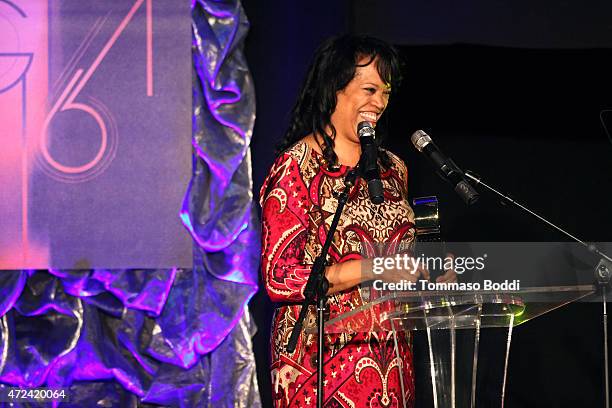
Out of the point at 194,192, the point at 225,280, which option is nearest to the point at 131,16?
the point at 194,192

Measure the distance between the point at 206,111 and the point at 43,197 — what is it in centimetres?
77

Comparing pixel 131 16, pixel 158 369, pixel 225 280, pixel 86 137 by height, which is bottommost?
pixel 158 369

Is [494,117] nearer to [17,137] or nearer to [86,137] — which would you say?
[86,137]

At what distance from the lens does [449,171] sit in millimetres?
1914

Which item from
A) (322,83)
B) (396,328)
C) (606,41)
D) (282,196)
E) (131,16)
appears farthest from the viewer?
(131,16)

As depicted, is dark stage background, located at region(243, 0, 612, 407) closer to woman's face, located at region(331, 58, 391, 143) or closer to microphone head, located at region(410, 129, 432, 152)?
woman's face, located at region(331, 58, 391, 143)

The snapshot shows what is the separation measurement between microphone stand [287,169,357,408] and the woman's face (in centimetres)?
44

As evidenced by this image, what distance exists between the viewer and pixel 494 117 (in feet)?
11.3

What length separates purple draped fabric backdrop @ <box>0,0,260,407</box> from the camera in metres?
3.48

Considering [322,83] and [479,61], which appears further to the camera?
[479,61]

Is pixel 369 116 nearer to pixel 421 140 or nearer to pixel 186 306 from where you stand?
pixel 421 140

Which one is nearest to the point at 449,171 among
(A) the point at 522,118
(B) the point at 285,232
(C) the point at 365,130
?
(C) the point at 365,130

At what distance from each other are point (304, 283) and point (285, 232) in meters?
0.15

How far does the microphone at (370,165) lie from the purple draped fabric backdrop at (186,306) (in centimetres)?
157
